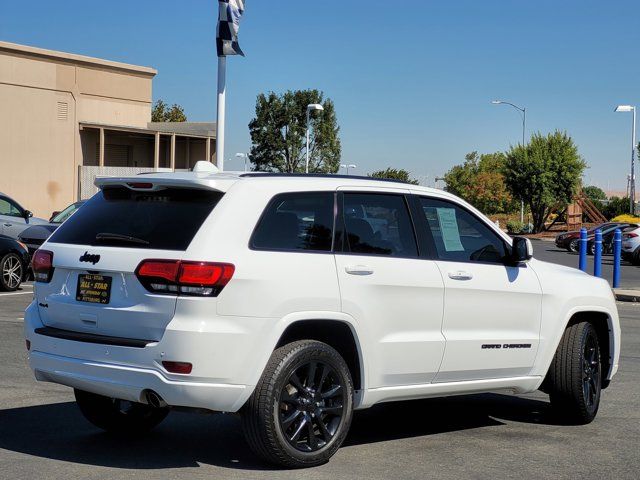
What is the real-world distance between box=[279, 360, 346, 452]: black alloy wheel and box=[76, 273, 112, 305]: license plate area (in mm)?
1186

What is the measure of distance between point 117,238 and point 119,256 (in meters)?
0.18

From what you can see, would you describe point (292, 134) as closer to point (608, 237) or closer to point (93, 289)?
point (608, 237)

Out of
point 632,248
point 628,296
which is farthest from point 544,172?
point 628,296

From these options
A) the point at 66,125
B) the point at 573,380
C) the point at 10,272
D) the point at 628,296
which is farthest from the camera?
the point at 66,125

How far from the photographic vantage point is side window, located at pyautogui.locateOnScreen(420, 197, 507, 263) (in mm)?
6973

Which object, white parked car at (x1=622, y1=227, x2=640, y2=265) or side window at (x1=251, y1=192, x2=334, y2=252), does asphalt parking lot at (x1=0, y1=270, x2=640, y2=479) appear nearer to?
side window at (x1=251, y1=192, x2=334, y2=252)

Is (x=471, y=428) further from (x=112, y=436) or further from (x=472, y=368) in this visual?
(x=112, y=436)

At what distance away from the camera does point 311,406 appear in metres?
6.10

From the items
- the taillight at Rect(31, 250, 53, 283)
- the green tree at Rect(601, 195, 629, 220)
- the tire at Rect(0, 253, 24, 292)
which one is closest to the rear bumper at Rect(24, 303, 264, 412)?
the taillight at Rect(31, 250, 53, 283)

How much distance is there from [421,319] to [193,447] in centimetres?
170

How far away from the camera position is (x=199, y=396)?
18.5 ft

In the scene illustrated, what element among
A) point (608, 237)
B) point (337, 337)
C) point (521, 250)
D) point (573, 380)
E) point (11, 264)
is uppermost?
point (521, 250)

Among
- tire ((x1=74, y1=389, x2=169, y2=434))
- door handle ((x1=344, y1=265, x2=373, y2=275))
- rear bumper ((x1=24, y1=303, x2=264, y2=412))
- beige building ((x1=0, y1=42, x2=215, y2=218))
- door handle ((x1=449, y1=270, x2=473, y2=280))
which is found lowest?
tire ((x1=74, y1=389, x2=169, y2=434))

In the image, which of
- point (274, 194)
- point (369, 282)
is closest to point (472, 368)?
point (369, 282)
